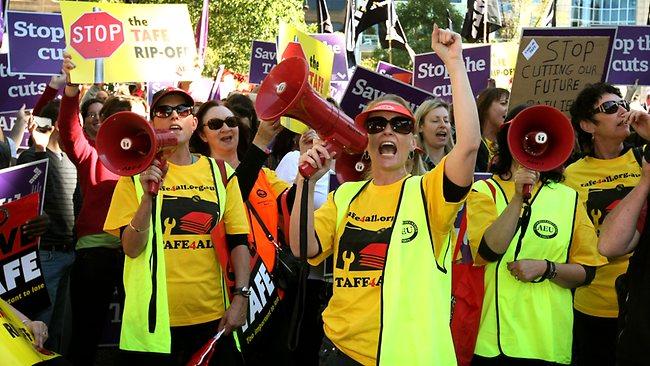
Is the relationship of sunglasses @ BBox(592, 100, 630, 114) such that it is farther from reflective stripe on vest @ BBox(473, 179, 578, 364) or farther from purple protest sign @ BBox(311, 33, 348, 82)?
purple protest sign @ BBox(311, 33, 348, 82)

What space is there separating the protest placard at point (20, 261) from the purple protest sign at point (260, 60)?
588 cm

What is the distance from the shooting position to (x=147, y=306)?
14.3 ft

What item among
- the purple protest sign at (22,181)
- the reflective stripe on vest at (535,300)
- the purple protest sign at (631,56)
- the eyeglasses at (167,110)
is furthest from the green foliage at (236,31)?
the reflective stripe on vest at (535,300)

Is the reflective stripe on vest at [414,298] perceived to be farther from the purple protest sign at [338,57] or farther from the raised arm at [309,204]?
the purple protest sign at [338,57]

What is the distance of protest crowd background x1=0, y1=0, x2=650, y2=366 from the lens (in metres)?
3.67

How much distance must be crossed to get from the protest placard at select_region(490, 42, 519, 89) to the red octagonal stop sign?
5609 mm

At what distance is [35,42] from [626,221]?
6424mm

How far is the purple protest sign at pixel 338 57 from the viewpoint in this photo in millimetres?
10352

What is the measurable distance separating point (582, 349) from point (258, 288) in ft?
5.86

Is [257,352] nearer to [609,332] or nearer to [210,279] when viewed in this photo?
[210,279]

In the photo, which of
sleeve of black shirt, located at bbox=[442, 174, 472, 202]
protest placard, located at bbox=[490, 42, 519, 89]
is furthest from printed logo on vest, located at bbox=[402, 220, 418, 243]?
protest placard, located at bbox=[490, 42, 519, 89]

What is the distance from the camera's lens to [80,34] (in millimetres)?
7680

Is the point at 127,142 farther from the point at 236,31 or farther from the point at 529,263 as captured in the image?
the point at 236,31

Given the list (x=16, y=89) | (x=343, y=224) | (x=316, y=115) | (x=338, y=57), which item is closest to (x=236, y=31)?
(x=338, y=57)
